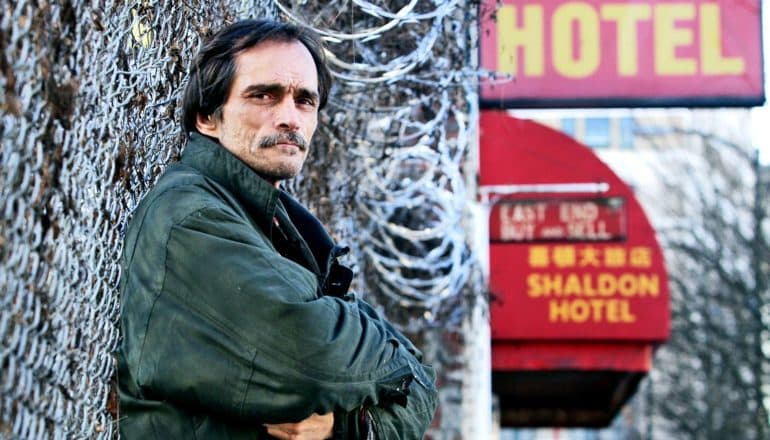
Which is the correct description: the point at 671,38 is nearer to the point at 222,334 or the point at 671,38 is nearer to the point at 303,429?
the point at 303,429

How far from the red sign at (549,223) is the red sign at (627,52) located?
Answer: 2574 millimetres

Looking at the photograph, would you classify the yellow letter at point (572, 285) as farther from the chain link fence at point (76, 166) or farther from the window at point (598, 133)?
the window at point (598, 133)

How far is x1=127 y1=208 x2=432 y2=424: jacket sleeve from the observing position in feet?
10.2

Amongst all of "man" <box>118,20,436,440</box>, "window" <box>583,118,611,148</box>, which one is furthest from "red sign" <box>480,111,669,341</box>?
"window" <box>583,118,611,148</box>

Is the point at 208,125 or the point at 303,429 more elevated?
the point at 208,125

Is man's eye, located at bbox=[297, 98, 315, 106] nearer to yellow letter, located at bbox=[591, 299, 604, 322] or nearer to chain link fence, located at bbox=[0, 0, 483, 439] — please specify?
chain link fence, located at bbox=[0, 0, 483, 439]

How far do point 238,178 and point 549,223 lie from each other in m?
10.1

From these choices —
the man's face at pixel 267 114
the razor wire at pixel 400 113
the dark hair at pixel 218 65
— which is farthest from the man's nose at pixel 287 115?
the razor wire at pixel 400 113

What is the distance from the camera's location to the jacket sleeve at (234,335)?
3102 mm

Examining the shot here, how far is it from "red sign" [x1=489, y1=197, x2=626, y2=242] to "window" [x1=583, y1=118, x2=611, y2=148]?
55.8m

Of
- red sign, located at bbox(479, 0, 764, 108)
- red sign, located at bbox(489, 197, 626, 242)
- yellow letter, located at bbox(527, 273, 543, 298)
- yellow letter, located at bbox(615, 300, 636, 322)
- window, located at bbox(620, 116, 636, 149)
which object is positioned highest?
window, located at bbox(620, 116, 636, 149)

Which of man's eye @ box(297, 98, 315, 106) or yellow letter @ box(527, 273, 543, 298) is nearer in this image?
man's eye @ box(297, 98, 315, 106)

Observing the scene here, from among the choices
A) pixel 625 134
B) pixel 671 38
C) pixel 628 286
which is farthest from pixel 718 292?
pixel 625 134

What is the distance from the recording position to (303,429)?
3271 millimetres
